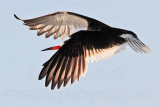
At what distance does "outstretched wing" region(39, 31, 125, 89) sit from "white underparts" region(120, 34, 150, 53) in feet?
0.63

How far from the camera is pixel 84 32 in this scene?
12.2 meters

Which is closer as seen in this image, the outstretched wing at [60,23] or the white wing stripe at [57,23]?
the outstretched wing at [60,23]

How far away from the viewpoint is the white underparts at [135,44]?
12.6m

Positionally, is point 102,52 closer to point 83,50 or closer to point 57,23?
point 83,50

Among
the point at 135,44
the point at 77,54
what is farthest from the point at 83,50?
the point at 135,44

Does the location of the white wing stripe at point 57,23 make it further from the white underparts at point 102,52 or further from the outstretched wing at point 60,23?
the white underparts at point 102,52

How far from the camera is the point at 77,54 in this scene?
39.6 feet

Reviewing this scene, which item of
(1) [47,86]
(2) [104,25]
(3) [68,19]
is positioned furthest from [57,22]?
(1) [47,86]

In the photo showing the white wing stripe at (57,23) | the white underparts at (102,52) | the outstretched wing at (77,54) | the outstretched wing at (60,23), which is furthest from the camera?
the white wing stripe at (57,23)

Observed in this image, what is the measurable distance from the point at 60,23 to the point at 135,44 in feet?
11.1

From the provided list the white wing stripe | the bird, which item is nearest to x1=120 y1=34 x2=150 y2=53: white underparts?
the bird

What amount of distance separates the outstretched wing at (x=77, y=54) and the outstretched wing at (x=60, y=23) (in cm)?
148

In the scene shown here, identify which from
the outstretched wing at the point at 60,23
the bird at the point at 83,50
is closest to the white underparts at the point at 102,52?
the bird at the point at 83,50

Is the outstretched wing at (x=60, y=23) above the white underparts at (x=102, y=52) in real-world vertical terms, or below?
above
